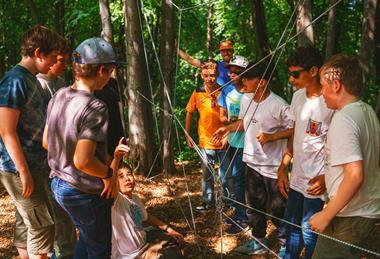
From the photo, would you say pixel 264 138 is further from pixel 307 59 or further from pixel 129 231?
pixel 129 231

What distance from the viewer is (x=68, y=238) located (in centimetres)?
Answer: 305

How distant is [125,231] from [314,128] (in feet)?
5.19

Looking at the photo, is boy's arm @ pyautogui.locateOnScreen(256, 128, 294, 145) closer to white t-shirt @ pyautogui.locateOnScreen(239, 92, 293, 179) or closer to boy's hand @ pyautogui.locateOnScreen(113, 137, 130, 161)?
white t-shirt @ pyautogui.locateOnScreen(239, 92, 293, 179)

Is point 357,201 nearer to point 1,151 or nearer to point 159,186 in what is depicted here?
point 1,151

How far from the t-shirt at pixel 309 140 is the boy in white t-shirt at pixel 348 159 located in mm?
648

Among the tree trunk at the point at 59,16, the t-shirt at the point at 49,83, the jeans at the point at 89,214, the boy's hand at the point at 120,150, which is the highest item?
the tree trunk at the point at 59,16

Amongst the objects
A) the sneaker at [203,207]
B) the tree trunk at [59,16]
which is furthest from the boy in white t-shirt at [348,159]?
the tree trunk at [59,16]

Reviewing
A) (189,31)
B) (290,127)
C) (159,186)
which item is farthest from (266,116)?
(189,31)

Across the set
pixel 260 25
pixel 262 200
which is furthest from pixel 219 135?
pixel 260 25

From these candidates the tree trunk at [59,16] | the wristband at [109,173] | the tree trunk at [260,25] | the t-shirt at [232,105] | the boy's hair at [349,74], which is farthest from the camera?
the tree trunk at [59,16]

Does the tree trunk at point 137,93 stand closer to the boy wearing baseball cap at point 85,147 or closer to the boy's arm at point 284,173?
the boy's arm at point 284,173

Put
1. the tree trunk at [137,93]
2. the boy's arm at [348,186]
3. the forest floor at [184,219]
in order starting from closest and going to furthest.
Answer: the boy's arm at [348,186] → the forest floor at [184,219] → the tree trunk at [137,93]

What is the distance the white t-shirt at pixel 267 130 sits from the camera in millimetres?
3129

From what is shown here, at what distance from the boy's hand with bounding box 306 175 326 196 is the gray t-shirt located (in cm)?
133
